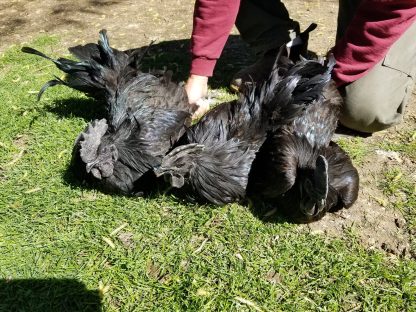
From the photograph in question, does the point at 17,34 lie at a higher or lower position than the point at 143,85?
lower

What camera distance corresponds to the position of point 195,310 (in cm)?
238

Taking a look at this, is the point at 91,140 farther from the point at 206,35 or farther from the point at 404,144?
the point at 404,144

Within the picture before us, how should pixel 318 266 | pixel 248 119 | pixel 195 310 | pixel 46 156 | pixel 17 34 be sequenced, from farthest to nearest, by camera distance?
pixel 17 34
pixel 46 156
pixel 248 119
pixel 318 266
pixel 195 310

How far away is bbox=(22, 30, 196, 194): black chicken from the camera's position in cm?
297

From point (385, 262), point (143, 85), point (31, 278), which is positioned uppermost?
point (143, 85)

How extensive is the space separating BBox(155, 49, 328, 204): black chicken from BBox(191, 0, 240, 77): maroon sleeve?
2.06 ft

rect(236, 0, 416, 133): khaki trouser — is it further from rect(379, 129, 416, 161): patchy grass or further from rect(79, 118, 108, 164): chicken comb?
rect(79, 118, 108, 164): chicken comb

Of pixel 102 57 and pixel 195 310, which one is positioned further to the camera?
pixel 102 57

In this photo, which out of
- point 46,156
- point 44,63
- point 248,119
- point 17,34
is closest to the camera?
point 248,119

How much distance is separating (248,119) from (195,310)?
134 cm

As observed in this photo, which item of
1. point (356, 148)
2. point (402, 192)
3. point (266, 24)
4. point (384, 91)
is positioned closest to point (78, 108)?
point (266, 24)

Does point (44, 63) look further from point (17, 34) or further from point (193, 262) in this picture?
point (193, 262)

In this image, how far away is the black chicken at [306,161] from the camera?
2619 millimetres

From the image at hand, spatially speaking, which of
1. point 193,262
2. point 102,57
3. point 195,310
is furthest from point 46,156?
point 195,310
